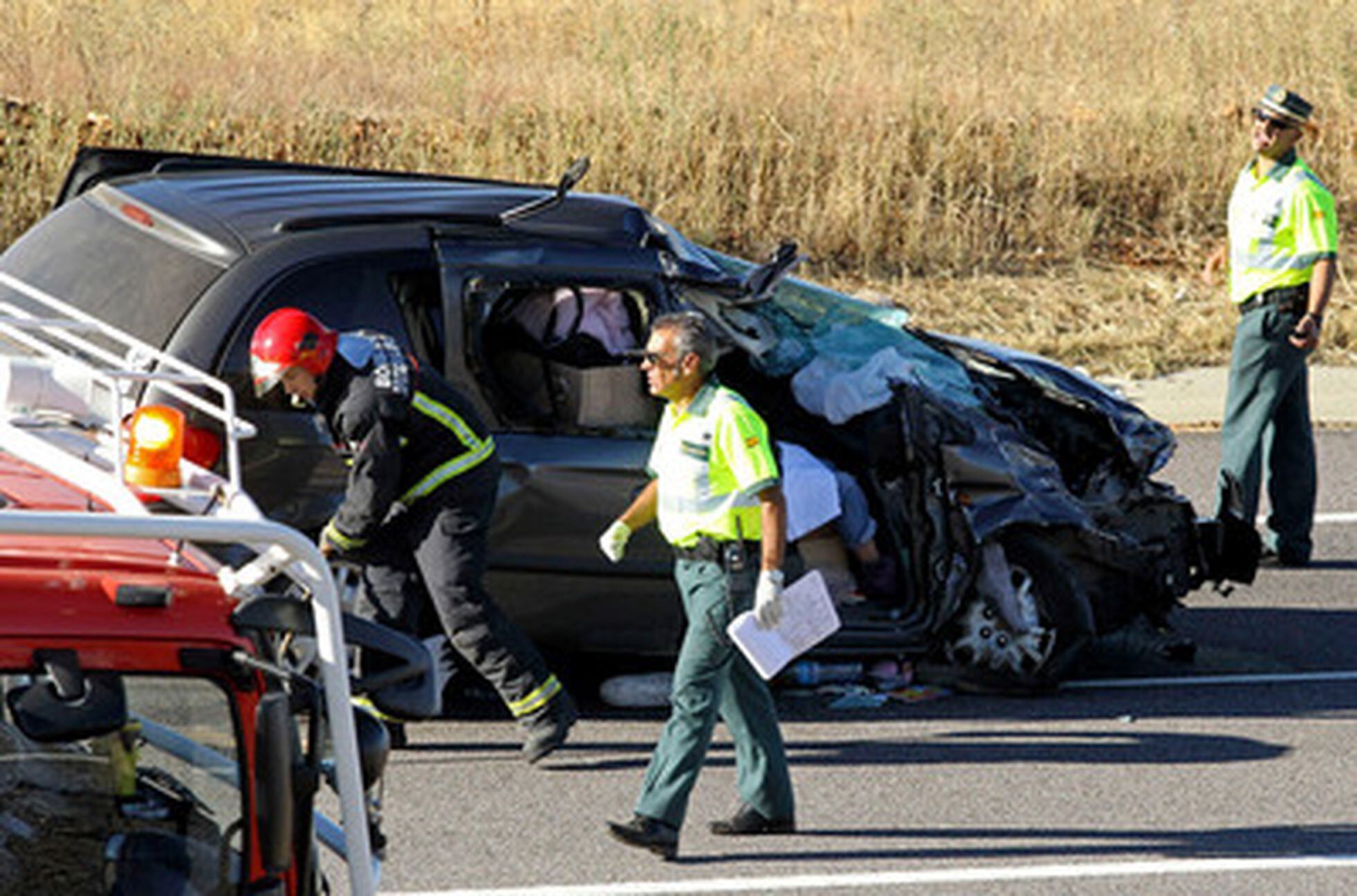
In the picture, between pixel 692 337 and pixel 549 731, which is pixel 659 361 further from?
pixel 549 731

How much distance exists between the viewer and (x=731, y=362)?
29.2 feet

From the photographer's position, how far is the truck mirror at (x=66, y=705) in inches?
141

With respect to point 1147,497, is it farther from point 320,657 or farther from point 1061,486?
point 320,657

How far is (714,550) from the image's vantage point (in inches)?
285

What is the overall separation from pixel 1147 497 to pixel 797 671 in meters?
1.72

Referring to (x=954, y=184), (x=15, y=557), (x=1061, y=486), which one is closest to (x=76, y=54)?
(x=954, y=184)

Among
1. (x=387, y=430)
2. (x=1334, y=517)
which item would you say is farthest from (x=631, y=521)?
(x=1334, y=517)

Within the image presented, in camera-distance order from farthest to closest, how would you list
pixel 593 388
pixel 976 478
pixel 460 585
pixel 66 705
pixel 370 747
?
pixel 976 478
pixel 593 388
pixel 460 585
pixel 370 747
pixel 66 705

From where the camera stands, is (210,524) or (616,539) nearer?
(210,524)

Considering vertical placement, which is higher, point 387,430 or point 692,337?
point 692,337

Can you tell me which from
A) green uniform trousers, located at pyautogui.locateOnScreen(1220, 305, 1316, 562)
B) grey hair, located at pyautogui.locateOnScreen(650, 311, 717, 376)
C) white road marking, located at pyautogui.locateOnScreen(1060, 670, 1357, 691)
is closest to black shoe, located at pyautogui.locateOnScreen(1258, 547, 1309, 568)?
green uniform trousers, located at pyautogui.locateOnScreen(1220, 305, 1316, 562)

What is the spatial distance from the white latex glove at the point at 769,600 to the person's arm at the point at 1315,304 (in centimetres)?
435

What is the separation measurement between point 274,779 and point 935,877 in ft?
12.1

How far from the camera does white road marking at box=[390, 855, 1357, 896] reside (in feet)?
22.3
